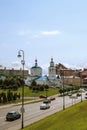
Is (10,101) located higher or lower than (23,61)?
lower

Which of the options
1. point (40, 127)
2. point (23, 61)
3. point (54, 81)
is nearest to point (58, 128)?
point (40, 127)

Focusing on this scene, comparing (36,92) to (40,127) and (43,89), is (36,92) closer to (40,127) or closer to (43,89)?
(43,89)

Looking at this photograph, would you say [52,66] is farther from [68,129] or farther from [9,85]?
[68,129]

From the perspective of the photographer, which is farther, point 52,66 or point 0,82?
point 52,66

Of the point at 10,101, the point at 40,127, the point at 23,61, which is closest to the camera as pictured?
the point at 40,127

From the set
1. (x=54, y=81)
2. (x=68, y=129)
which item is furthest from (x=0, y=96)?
(x=54, y=81)

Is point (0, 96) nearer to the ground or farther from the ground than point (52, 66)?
nearer to the ground

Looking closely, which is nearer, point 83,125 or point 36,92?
point 83,125

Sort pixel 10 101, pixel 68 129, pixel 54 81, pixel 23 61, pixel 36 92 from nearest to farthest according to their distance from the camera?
pixel 68 129
pixel 23 61
pixel 10 101
pixel 36 92
pixel 54 81

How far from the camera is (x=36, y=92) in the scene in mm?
120500

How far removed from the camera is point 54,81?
611ft

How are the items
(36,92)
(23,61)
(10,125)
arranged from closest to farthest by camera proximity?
(23,61) < (10,125) < (36,92)

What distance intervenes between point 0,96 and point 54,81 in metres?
112

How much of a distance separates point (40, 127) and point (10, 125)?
7.95 metres
